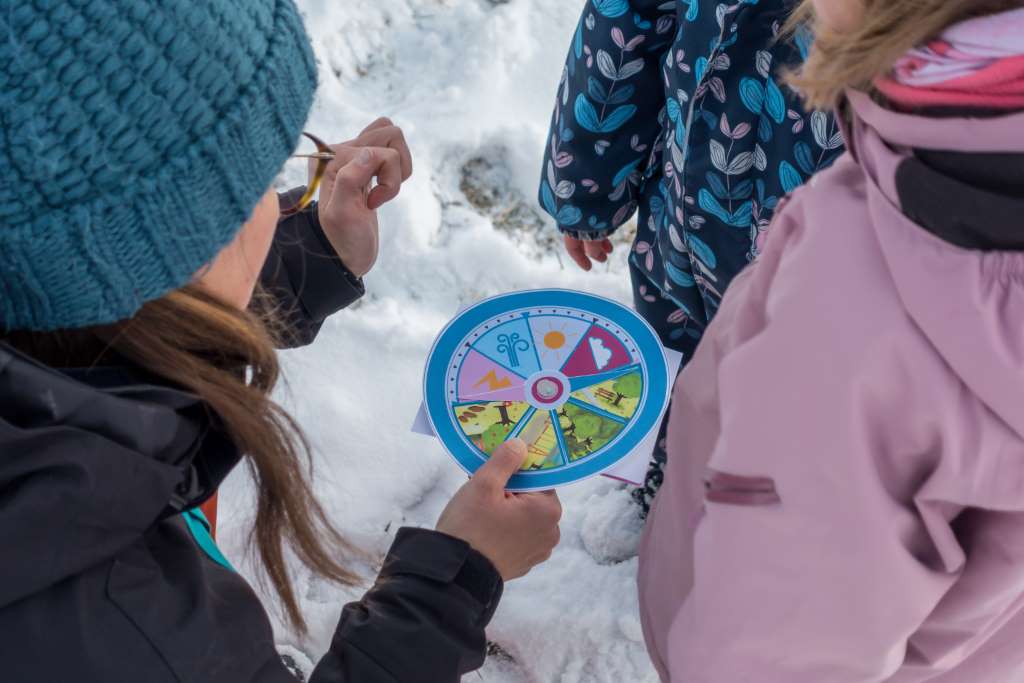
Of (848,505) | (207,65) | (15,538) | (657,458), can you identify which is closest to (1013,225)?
(848,505)

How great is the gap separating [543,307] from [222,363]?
0.46 m

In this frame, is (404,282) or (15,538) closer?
(15,538)

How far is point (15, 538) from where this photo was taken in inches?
24.5

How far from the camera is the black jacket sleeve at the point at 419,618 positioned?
0.88m

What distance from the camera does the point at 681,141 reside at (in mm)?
1092

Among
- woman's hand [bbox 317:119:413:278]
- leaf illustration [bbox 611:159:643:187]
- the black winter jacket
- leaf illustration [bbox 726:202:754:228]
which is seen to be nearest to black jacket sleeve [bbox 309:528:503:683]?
the black winter jacket

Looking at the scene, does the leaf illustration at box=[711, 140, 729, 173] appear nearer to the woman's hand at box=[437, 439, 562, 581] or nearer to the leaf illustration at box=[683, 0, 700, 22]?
the leaf illustration at box=[683, 0, 700, 22]

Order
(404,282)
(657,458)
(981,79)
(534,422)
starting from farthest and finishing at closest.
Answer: (404,282), (657,458), (534,422), (981,79)

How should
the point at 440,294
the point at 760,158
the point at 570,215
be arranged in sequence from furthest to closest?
the point at 440,294 < the point at 570,215 < the point at 760,158

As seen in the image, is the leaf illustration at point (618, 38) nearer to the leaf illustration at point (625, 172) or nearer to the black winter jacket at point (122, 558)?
the leaf illustration at point (625, 172)

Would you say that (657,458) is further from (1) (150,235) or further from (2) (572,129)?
(1) (150,235)

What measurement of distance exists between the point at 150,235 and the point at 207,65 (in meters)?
0.13

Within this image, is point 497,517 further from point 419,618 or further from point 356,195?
point 356,195

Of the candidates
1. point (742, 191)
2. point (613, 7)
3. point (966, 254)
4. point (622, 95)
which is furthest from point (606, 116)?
point (966, 254)
